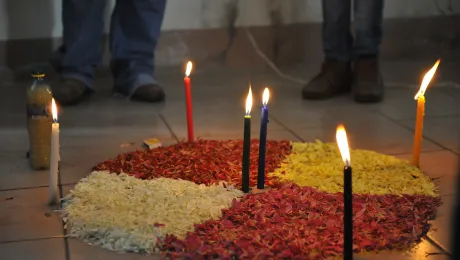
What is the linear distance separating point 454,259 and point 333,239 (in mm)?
504

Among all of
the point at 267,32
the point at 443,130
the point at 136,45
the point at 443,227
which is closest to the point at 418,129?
the point at 443,227

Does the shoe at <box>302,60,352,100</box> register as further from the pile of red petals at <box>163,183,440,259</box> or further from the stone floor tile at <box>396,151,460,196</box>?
the pile of red petals at <box>163,183,440,259</box>

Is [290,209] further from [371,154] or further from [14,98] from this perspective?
[14,98]

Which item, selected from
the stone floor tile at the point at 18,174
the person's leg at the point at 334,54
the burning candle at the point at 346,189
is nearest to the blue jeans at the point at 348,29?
the person's leg at the point at 334,54

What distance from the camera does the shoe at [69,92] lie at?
7.04 feet

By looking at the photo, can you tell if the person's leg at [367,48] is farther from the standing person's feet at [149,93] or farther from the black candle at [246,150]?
the black candle at [246,150]

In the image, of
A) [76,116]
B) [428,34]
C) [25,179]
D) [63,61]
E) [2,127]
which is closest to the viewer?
[25,179]

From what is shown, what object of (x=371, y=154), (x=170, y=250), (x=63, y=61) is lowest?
(x=170, y=250)

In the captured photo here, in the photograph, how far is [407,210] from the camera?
125cm

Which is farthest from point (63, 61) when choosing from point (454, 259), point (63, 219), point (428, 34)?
point (454, 259)

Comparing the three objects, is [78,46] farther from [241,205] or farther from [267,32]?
[241,205]

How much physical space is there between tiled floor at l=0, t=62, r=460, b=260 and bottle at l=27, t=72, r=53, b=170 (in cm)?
3

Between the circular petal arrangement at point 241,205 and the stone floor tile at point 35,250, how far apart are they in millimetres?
47

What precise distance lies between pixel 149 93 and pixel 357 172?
3.07 feet
